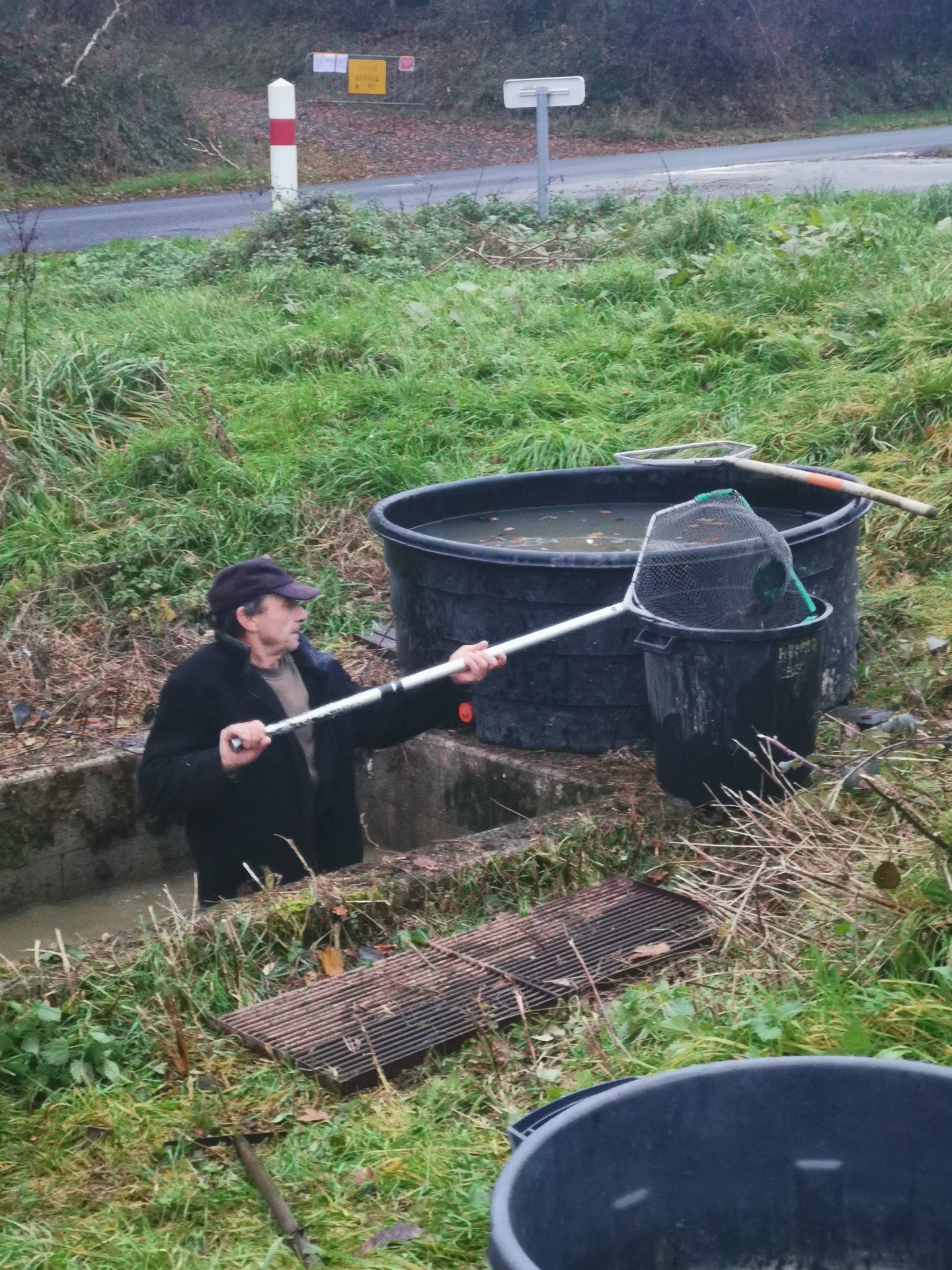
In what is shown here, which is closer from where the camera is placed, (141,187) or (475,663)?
(475,663)

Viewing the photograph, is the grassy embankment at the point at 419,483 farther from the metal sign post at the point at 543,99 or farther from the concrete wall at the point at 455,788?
the concrete wall at the point at 455,788

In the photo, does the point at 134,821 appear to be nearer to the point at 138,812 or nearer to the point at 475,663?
the point at 138,812

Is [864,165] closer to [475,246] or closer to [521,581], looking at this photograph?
[475,246]

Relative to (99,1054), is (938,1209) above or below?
above

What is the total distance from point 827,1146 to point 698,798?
2.47m

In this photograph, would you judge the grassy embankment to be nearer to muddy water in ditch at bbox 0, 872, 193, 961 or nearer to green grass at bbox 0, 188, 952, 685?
green grass at bbox 0, 188, 952, 685

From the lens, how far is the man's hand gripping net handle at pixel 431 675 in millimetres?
4438

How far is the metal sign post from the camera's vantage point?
12250mm

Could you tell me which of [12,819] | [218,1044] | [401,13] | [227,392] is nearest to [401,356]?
[227,392]

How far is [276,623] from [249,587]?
16 cm

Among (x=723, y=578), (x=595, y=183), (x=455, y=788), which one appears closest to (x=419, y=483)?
(x=455, y=788)

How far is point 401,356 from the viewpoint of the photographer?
28.3ft

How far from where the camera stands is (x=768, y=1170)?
197cm

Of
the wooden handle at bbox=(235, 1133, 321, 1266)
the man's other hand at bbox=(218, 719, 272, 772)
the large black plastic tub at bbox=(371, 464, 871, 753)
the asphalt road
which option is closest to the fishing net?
the large black plastic tub at bbox=(371, 464, 871, 753)
